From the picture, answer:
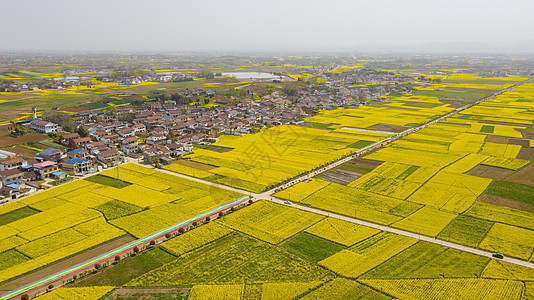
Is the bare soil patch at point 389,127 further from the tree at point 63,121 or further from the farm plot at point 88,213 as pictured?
the tree at point 63,121

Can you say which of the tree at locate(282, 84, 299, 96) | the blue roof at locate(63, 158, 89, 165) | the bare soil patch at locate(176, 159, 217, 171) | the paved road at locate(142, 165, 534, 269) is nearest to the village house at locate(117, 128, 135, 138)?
the blue roof at locate(63, 158, 89, 165)

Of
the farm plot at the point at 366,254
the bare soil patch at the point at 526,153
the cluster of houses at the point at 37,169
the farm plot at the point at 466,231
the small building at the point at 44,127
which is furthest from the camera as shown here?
the small building at the point at 44,127

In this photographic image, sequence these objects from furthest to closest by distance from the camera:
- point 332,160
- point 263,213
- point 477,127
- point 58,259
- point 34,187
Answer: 1. point 477,127
2. point 332,160
3. point 34,187
4. point 263,213
5. point 58,259

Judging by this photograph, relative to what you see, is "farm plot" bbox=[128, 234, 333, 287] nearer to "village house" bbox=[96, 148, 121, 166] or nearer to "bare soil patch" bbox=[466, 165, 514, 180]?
"village house" bbox=[96, 148, 121, 166]

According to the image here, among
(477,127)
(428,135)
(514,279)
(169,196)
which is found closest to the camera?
(514,279)

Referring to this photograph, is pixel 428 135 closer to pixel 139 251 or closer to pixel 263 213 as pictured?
pixel 263 213

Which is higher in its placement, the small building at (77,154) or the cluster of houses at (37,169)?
the small building at (77,154)

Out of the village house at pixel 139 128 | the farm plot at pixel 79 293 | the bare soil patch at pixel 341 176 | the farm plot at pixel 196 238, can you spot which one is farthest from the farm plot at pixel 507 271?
the village house at pixel 139 128

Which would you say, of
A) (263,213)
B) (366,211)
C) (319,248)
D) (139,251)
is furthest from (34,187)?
(366,211)
